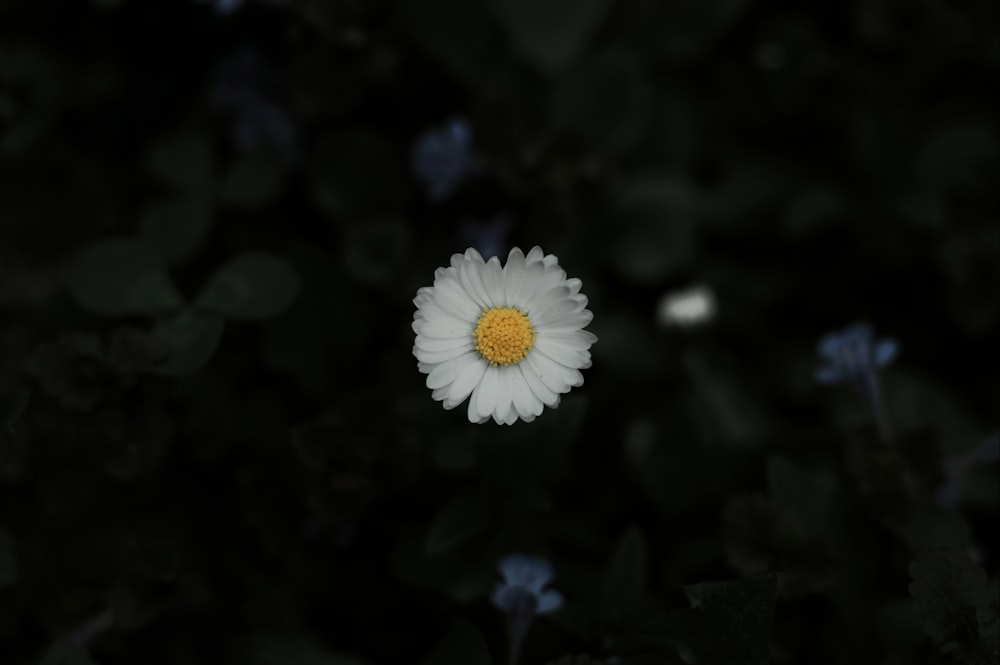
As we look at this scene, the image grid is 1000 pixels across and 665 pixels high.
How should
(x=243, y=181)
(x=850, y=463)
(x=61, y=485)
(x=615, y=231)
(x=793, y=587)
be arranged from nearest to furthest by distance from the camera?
(x=793, y=587)
(x=850, y=463)
(x=61, y=485)
(x=243, y=181)
(x=615, y=231)

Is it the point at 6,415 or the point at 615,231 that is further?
the point at 615,231

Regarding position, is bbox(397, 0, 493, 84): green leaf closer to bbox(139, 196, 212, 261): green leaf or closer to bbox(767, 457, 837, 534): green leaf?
bbox(139, 196, 212, 261): green leaf

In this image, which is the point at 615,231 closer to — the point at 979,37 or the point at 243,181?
the point at 243,181

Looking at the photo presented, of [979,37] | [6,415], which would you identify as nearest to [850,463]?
[979,37]

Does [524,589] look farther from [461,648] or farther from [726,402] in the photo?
[726,402]

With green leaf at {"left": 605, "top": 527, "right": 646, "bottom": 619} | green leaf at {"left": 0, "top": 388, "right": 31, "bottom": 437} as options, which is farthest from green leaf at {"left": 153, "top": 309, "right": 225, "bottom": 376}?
green leaf at {"left": 605, "top": 527, "right": 646, "bottom": 619}

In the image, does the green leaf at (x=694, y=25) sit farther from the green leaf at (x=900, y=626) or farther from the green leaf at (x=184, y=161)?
the green leaf at (x=900, y=626)
